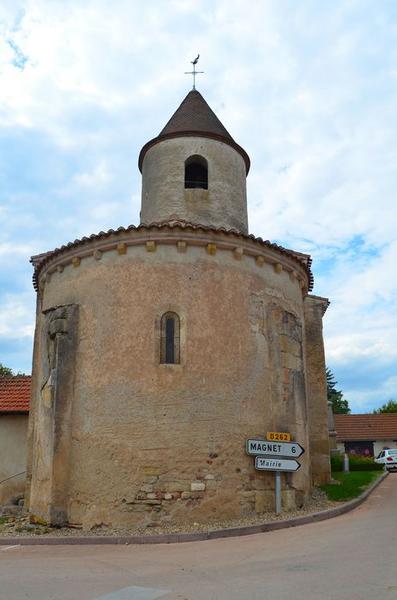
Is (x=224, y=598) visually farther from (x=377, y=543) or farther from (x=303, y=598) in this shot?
(x=377, y=543)

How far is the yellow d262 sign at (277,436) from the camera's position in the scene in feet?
36.4

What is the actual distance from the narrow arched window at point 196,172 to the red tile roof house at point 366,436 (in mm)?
30059

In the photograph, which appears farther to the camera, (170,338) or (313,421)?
(313,421)

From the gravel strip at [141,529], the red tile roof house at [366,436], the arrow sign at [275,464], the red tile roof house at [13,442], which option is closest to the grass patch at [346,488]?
the gravel strip at [141,529]

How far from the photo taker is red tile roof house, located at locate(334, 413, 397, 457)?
41.0 m

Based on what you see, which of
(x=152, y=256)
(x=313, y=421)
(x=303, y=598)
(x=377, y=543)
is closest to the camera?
(x=303, y=598)

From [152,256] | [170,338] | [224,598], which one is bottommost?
[224,598]

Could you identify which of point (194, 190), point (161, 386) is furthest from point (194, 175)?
point (161, 386)

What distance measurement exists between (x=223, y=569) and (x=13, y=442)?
975cm

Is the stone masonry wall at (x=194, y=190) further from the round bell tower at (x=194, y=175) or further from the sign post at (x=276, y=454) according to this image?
the sign post at (x=276, y=454)

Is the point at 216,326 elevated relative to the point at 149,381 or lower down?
elevated

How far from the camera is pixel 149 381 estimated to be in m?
10.6

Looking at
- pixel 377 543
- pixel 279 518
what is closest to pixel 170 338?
pixel 279 518

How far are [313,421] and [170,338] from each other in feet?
24.1
